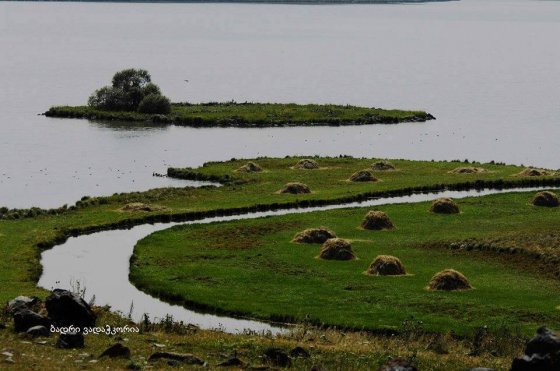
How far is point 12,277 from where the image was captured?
71.2m

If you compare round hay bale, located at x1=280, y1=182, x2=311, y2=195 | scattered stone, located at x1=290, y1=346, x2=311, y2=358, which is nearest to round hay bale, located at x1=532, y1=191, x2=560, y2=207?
round hay bale, located at x1=280, y1=182, x2=311, y2=195

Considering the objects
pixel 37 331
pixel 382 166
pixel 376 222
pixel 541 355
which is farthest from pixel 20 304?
pixel 382 166

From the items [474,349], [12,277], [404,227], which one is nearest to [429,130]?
[404,227]

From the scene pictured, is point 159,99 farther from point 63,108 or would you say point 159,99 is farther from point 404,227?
point 404,227

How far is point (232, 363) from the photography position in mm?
41750

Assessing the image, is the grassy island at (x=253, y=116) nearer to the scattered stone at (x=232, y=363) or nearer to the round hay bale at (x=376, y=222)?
the round hay bale at (x=376, y=222)

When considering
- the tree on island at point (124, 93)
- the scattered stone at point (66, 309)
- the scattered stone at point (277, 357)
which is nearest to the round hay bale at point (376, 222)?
the scattered stone at point (66, 309)

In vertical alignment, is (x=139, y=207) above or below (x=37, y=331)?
below

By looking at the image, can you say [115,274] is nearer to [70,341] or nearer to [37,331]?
[37,331]

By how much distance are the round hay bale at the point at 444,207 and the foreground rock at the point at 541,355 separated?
57.1 meters

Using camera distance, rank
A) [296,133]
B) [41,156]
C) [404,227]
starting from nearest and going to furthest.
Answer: [404,227] < [41,156] < [296,133]

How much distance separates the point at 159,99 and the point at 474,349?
14023cm

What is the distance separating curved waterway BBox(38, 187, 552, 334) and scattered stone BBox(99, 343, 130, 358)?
13.6 meters

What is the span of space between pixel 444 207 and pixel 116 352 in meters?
58.5
